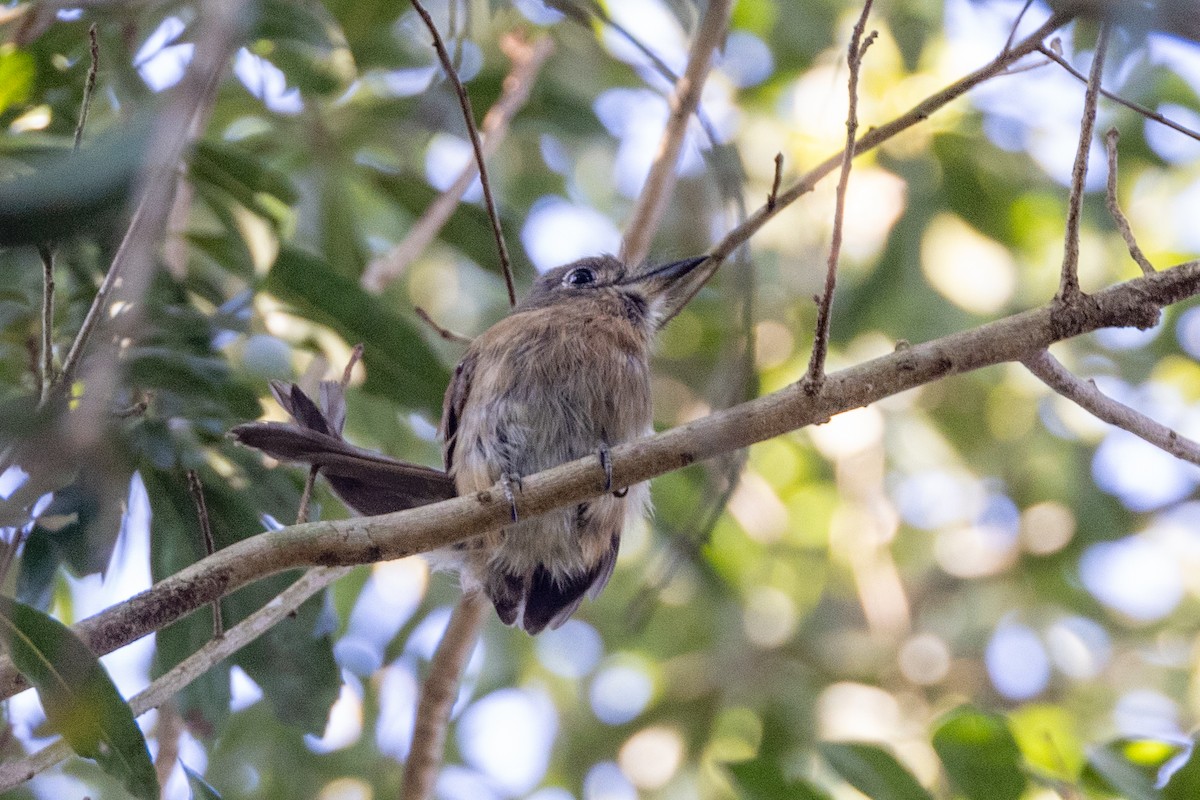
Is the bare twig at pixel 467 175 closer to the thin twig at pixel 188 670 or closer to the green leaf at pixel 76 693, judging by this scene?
the thin twig at pixel 188 670

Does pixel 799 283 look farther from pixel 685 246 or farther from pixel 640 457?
pixel 640 457

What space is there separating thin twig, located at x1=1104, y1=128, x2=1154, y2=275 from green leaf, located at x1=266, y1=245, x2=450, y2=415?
1676mm

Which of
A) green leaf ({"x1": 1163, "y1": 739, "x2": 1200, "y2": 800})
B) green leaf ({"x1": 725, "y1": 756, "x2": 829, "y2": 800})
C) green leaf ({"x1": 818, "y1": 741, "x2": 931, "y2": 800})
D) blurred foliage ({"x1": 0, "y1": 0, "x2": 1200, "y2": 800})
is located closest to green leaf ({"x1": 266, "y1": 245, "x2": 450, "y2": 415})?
blurred foliage ({"x1": 0, "y1": 0, "x2": 1200, "y2": 800})

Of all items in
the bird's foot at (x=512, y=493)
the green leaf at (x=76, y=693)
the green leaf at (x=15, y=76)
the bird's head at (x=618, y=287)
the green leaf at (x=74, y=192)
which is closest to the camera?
the green leaf at (x=74, y=192)

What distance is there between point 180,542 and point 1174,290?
208cm

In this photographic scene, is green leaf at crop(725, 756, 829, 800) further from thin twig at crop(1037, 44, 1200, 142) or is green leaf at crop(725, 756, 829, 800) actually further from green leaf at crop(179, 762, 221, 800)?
thin twig at crop(1037, 44, 1200, 142)

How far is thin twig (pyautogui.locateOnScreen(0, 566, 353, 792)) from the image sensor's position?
82.1 inches

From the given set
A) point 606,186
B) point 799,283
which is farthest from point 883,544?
point 606,186

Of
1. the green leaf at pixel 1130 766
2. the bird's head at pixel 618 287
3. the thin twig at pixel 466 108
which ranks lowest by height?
the green leaf at pixel 1130 766

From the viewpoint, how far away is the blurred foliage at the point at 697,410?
2.82m

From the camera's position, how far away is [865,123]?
14.8 feet

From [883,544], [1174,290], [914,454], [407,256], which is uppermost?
[914,454]

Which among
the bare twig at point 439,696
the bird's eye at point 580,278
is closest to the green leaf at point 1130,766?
the bare twig at point 439,696

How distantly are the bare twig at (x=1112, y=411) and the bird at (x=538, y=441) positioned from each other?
1.12 m
